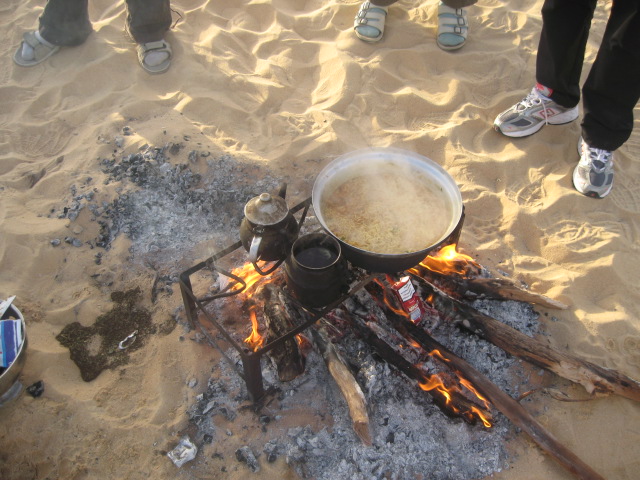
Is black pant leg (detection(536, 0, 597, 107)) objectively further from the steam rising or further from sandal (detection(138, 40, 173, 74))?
sandal (detection(138, 40, 173, 74))

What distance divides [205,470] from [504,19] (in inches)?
193

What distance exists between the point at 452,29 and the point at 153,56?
285 centimetres

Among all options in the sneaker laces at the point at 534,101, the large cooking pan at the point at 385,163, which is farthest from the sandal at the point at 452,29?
the large cooking pan at the point at 385,163

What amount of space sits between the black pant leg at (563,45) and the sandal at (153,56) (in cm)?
321

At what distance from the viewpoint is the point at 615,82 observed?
9.88ft

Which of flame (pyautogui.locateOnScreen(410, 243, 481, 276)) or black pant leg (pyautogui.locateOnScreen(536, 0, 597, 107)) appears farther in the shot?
black pant leg (pyautogui.locateOnScreen(536, 0, 597, 107))

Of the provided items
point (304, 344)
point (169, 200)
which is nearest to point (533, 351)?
point (304, 344)

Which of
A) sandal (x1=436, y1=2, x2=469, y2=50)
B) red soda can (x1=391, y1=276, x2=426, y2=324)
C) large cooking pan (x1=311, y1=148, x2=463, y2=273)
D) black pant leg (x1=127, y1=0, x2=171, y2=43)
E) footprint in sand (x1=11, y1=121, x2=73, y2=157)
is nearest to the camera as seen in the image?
large cooking pan (x1=311, y1=148, x2=463, y2=273)

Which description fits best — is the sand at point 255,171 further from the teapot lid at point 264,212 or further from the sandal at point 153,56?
the teapot lid at point 264,212

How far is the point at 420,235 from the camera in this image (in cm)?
229

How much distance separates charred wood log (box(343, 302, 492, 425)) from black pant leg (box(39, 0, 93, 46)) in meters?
3.97

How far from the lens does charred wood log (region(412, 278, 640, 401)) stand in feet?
7.66

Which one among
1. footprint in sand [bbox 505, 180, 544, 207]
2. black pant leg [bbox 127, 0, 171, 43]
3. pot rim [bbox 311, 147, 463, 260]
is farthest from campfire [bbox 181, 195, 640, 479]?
black pant leg [bbox 127, 0, 171, 43]

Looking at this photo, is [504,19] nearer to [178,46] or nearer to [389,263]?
[178,46]
